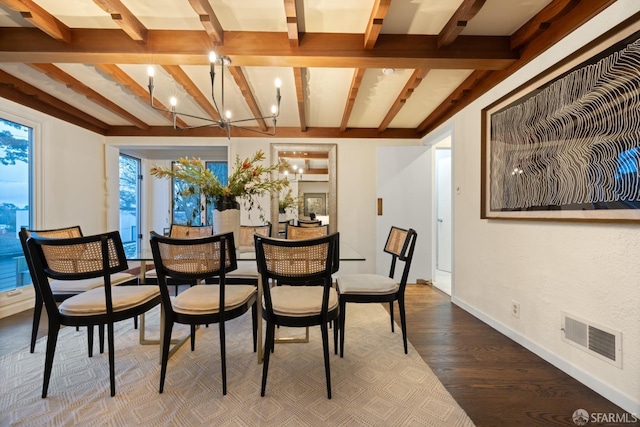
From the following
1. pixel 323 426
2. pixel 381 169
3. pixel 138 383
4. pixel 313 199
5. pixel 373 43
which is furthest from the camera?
pixel 313 199

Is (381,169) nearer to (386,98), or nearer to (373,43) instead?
(386,98)

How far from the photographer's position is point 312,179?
5.14 meters

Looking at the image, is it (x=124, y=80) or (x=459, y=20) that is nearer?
(x=459, y=20)

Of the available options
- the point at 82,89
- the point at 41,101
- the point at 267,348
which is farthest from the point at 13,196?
the point at 267,348

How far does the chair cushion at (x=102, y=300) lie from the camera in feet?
4.96

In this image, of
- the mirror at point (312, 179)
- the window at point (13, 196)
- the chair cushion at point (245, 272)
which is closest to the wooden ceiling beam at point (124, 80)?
the window at point (13, 196)

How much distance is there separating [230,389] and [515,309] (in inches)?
87.9

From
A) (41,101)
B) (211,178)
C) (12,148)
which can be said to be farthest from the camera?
(41,101)

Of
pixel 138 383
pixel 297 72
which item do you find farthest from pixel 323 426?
pixel 297 72

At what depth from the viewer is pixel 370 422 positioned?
1.34 metres

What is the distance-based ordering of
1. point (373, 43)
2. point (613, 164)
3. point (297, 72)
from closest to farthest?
point (613, 164), point (373, 43), point (297, 72)

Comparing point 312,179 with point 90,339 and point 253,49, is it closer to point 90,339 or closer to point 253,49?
point 253,49

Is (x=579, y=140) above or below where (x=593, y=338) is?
above

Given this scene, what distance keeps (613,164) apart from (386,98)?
2.12 meters
